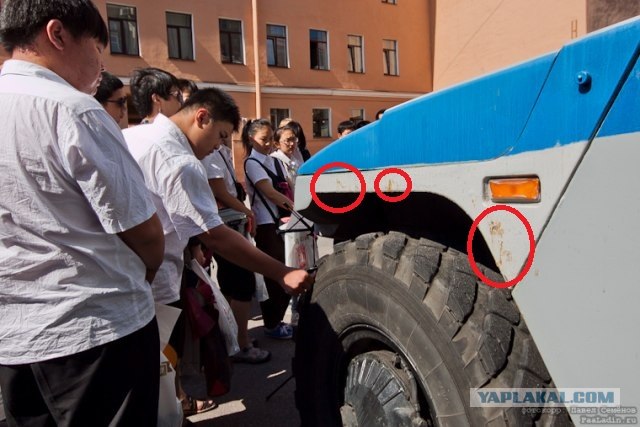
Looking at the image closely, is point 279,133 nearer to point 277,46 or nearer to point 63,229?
point 63,229

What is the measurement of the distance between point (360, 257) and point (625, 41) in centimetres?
105

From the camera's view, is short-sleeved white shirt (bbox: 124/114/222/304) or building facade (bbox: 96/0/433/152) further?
building facade (bbox: 96/0/433/152)

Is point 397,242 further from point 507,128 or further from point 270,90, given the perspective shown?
point 270,90

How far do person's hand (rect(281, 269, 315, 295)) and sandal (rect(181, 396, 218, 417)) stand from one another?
4.34ft

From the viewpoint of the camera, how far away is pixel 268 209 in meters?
4.35

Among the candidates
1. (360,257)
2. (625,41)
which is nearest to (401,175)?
(360,257)

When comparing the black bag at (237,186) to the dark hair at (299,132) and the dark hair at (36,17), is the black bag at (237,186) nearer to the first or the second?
the dark hair at (299,132)

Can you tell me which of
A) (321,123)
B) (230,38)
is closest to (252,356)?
(230,38)

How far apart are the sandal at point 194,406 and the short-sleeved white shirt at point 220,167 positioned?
1.48m

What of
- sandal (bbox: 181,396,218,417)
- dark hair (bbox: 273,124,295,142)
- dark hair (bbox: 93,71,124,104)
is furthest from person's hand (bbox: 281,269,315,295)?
dark hair (bbox: 273,124,295,142)

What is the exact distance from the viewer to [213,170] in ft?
12.7

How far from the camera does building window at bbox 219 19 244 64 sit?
62.6ft

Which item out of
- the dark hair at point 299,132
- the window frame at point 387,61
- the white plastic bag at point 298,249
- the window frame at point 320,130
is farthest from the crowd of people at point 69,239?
the window frame at point 387,61

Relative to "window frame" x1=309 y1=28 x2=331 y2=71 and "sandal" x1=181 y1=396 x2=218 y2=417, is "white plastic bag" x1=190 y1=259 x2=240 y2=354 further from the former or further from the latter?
"window frame" x1=309 y1=28 x2=331 y2=71
